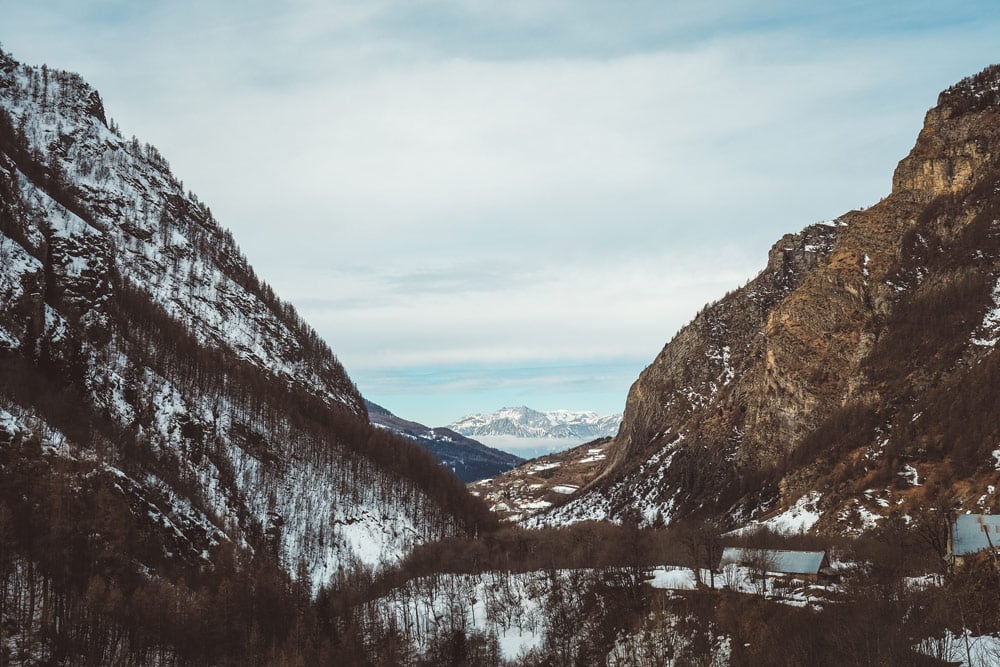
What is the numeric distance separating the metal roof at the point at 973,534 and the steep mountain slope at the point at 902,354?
22025 millimetres

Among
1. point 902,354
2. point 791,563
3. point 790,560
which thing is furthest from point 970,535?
point 902,354

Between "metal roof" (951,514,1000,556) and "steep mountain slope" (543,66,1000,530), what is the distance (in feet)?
72.3

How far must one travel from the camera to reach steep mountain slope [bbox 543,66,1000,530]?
453 feet

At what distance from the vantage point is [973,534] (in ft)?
314

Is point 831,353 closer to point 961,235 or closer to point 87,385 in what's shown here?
point 961,235

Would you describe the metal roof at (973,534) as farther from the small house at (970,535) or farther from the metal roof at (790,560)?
the metal roof at (790,560)

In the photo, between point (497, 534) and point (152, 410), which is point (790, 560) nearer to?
point (497, 534)

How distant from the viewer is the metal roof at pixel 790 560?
361ft

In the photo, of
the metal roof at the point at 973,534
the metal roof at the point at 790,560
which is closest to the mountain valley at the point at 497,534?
the metal roof at the point at 790,560

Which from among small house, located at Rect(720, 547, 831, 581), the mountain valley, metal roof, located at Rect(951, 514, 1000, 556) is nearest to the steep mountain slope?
the mountain valley

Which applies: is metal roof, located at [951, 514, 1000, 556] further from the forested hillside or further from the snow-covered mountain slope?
the snow-covered mountain slope

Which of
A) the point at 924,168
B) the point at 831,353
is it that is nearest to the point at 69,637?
the point at 831,353

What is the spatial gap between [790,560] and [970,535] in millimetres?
23955

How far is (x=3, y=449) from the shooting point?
114 m
